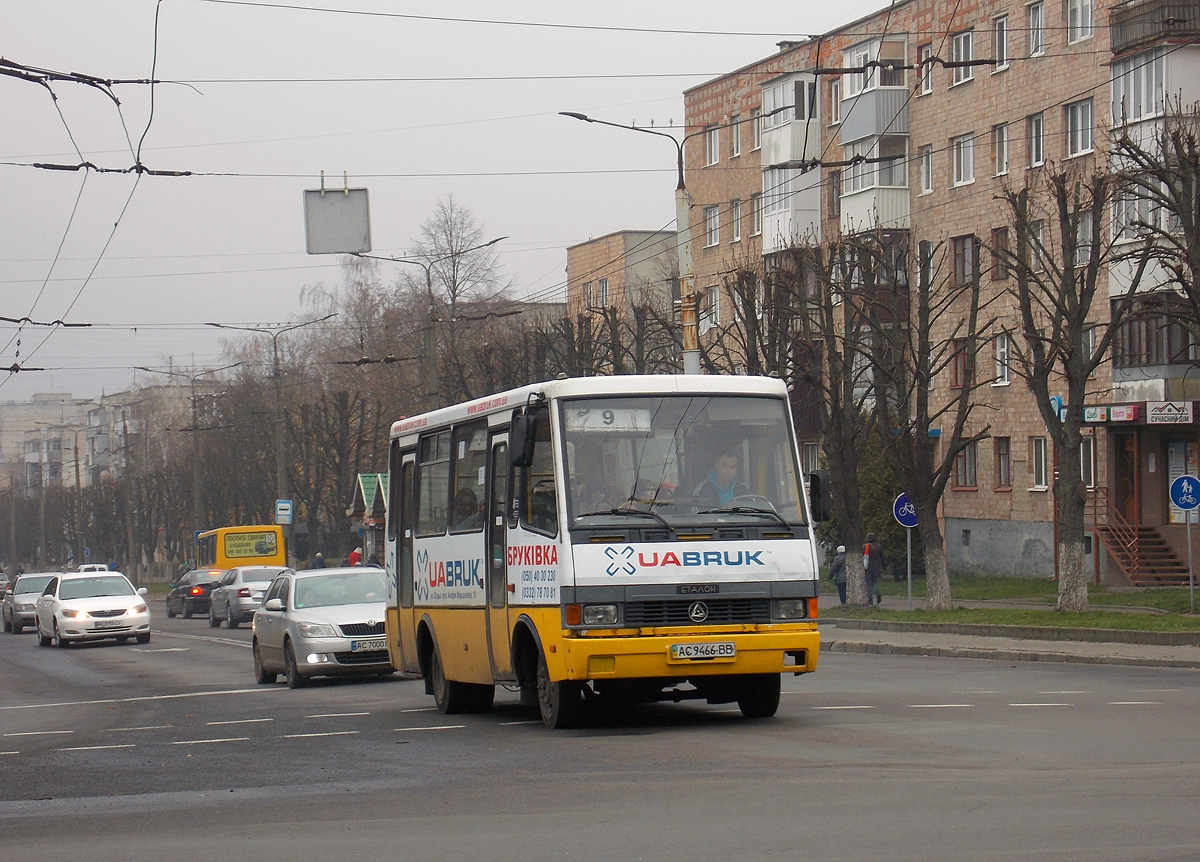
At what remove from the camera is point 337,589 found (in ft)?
71.1

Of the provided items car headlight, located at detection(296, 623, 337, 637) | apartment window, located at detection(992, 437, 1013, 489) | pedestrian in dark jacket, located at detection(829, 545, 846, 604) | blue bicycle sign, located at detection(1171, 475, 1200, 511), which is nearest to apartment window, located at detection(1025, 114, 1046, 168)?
apartment window, located at detection(992, 437, 1013, 489)

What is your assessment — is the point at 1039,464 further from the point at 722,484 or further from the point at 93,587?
the point at 722,484

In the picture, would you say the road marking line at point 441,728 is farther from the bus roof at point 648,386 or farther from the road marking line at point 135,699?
the road marking line at point 135,699

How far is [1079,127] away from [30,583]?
99.8 feet

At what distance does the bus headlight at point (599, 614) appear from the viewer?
41.3 ft

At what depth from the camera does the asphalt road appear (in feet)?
26.0

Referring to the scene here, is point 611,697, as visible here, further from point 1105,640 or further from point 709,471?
point 1105,640

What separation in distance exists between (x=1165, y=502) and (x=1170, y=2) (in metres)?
11.7

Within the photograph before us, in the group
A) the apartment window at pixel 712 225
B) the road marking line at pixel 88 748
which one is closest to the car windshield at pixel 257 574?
the apartment window at pixel 712 225

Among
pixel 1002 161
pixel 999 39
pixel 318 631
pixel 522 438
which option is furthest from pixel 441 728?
pixel 999 39

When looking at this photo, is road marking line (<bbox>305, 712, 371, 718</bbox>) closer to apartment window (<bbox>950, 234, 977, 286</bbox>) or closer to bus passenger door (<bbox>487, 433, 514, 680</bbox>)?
bus passenger door (<bbox>487, 433, 514, 680</bbox>)

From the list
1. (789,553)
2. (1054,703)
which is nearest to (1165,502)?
(1054,703)

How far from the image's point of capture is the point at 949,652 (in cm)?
2389

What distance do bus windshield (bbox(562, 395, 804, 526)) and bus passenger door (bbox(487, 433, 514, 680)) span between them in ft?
3.49
